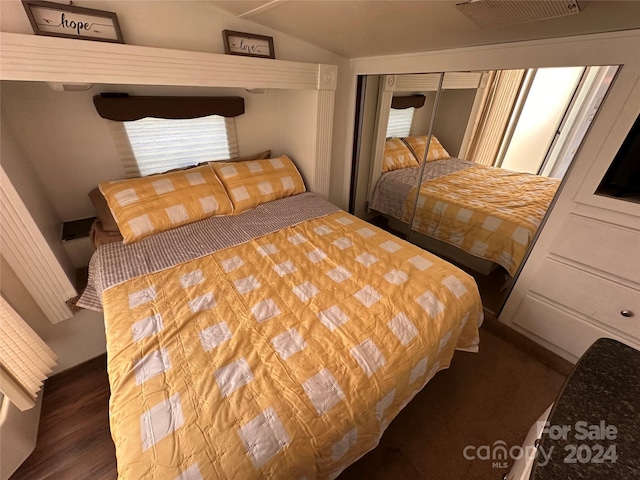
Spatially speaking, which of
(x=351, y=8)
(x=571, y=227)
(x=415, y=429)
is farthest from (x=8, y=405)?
(x=571, y=227)

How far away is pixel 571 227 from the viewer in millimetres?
1391

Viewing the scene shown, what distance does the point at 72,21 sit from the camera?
117 centimetres

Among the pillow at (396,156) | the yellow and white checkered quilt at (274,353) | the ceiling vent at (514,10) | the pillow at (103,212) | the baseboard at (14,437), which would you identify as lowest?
the baseboard at (14,437)

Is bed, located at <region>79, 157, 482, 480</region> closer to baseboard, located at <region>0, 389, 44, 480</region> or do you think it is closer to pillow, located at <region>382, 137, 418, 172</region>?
baseboard, located at <region>0, 389, 44, 480</region>

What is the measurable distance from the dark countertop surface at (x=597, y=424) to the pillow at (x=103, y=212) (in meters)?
1.98

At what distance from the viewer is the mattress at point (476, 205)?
1.67 meters

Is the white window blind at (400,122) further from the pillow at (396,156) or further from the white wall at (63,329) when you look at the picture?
the white wall at (63,329)

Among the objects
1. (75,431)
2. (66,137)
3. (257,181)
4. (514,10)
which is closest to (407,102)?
(514,10)

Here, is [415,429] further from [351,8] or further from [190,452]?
[351,8]

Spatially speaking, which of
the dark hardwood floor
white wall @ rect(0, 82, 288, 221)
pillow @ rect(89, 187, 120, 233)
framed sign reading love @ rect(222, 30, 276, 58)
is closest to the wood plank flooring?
the dark hardwood floor

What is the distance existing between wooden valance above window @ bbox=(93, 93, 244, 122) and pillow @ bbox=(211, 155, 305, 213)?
0.38m

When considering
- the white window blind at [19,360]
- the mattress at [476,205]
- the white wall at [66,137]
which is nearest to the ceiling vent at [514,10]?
the mattress at [476,205]

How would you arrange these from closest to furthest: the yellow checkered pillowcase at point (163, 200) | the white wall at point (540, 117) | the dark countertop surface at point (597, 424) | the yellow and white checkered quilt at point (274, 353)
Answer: the dark countertop surface at point (597, 424), the yellow and white checkered quilt at point (274, 353), the white wall at point (540, 117), the yellow checkered pillowcase at point (163, 200)

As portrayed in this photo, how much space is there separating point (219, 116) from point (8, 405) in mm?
1991
